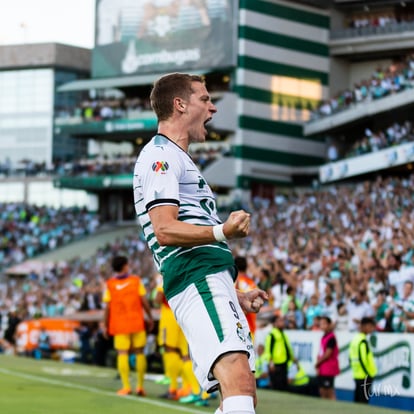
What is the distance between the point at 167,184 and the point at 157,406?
7348 millimetres

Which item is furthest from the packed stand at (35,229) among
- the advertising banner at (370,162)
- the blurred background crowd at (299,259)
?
the advertising banner at (370,162)

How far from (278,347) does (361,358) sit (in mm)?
2083

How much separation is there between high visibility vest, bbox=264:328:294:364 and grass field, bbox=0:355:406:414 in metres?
0.67

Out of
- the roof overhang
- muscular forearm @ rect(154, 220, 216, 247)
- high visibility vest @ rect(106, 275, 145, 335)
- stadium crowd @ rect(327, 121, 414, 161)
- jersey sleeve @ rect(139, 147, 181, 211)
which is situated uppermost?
the roof overhang

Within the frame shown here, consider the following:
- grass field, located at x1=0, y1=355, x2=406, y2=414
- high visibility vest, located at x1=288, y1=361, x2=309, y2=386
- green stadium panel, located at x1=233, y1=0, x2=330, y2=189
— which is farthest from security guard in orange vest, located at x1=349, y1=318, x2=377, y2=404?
green stadium panel, located at x1=233, y1=0, x2=330, y2=189

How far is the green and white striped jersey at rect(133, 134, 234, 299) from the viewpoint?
19.0ft

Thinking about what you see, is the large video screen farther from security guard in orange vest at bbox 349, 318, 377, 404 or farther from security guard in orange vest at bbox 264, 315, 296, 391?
security guard in orange vest at bbox 349, 318, 377, 404

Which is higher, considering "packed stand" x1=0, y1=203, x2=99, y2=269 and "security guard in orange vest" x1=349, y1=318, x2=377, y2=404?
"packed stand" x1=0, y1=203, x2=99, y2=269

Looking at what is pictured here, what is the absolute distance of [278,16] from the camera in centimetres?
5250

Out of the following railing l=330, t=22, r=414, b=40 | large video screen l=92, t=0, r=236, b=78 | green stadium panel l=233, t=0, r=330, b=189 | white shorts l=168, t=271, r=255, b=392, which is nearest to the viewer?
white shorts l=168, t=271, r=255, b=392

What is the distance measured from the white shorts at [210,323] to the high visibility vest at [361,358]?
30.8ft

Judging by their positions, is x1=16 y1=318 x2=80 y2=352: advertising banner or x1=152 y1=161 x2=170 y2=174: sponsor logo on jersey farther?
x1=16 y1=318 x2=80 y2=352: advertising banner

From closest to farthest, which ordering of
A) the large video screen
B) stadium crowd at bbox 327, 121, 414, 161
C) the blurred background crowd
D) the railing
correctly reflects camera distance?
the blurred background crowd
stadium crowd at bbox 327, 121, 414, 161
the railing
the large video screen

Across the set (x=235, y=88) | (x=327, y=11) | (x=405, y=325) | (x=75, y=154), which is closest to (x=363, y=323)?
(x=405, y=325)
